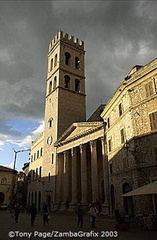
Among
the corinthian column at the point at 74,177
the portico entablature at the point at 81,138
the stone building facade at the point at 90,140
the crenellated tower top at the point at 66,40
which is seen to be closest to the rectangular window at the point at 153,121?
the stone building facade at the point at 90,140

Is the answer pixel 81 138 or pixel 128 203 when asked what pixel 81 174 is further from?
pixel 128 203

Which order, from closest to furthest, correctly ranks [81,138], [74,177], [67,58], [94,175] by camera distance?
[94,175], [74,177], [81,138], [67,58]

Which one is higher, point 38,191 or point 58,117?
point 58,117

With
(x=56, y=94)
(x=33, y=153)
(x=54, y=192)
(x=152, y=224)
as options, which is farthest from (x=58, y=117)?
(x=152, y=224)

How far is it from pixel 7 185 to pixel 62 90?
28255 millimetres

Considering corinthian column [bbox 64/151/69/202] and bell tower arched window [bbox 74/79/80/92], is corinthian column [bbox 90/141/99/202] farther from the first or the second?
bell tower arched window [bbox 74/79/80/92]

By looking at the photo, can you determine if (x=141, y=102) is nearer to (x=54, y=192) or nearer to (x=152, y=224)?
(x=152, y=224)

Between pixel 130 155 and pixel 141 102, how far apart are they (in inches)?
190

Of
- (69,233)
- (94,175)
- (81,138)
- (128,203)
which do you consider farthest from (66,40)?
(69,233)

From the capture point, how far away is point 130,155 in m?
18.2

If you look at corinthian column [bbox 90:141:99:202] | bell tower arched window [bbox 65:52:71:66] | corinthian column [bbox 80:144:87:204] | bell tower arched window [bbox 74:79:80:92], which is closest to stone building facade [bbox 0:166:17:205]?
bell tower arched window [bbox 74:79:80:92]

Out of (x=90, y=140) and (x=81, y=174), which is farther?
(x=81, y=174)

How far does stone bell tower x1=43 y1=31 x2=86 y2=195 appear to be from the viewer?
122 feet

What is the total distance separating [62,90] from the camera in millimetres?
39250
